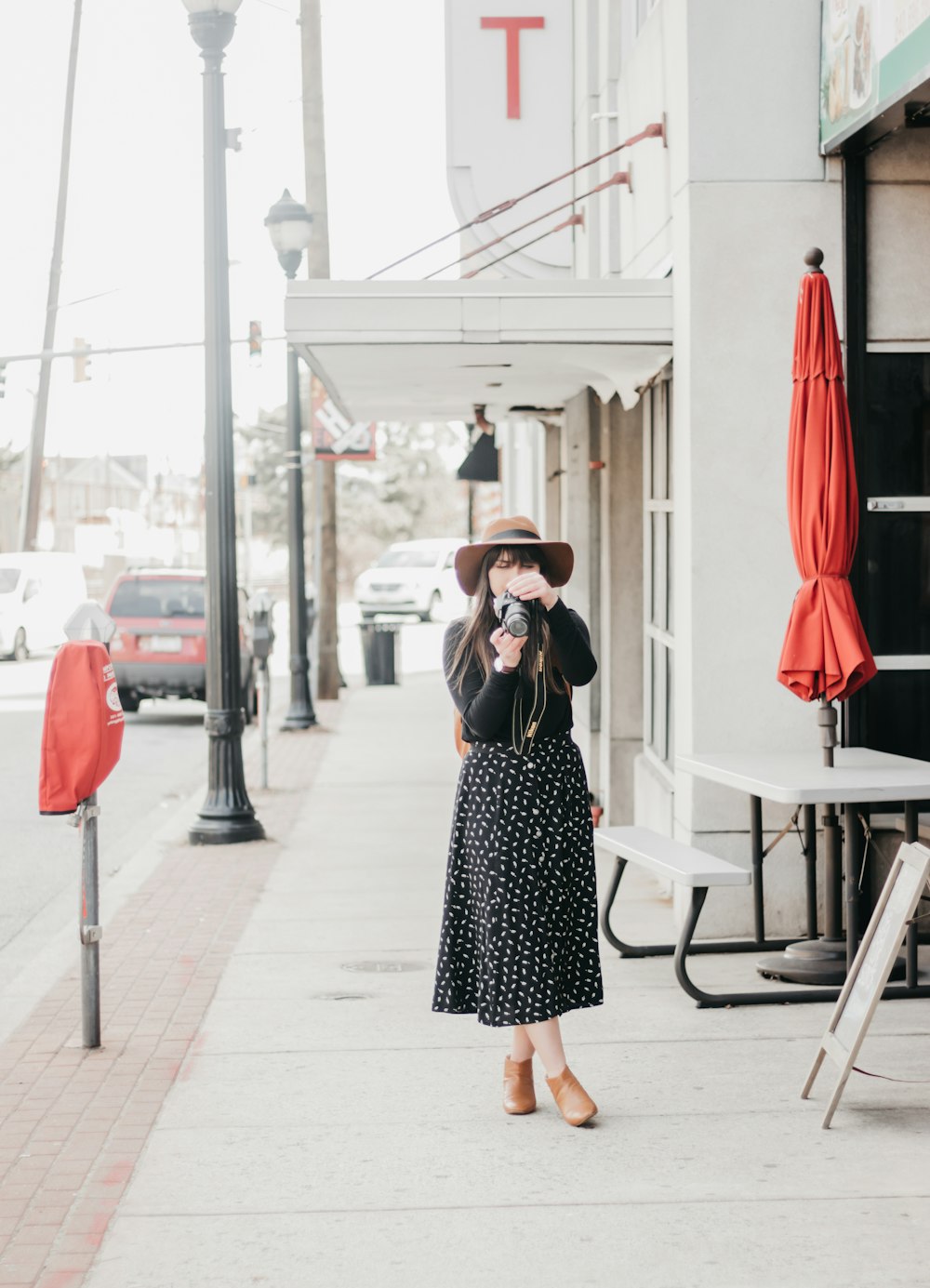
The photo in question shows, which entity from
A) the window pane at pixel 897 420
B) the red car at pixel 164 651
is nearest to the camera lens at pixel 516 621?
the window pane at pixel 897 420

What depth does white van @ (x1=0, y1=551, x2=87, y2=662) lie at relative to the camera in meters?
31.1

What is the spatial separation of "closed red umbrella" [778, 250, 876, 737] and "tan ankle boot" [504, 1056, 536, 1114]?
220 centimetres

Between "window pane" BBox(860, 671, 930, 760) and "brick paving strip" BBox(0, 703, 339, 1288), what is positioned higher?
"window pane" BBox(860, 671, 930, 760)

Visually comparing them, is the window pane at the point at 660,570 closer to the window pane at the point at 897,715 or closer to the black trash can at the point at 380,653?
the window pane at the point at 897,715

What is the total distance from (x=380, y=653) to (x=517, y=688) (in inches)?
817

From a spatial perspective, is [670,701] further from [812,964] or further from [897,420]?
[812,964]

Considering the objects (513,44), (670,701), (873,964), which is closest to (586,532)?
(670,701)

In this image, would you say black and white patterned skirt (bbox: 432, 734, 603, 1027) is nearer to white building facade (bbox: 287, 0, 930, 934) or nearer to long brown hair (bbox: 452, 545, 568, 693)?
long brown hair (bbox: 452, 545, 568, 693)

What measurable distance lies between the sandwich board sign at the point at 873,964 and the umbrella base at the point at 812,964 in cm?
157

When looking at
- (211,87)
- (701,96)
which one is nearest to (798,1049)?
(701,96)

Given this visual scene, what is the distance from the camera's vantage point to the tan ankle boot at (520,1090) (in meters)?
5.24

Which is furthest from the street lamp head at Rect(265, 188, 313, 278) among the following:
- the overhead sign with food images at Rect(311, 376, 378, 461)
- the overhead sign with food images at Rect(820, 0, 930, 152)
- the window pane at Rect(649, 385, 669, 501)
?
the overhead sign with food images at Rect(820, 0, 930, 152)

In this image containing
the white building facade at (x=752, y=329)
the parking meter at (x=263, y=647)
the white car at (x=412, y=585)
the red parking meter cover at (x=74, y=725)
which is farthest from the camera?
the white car at (x=412, y=585)

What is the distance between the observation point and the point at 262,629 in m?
14.3
